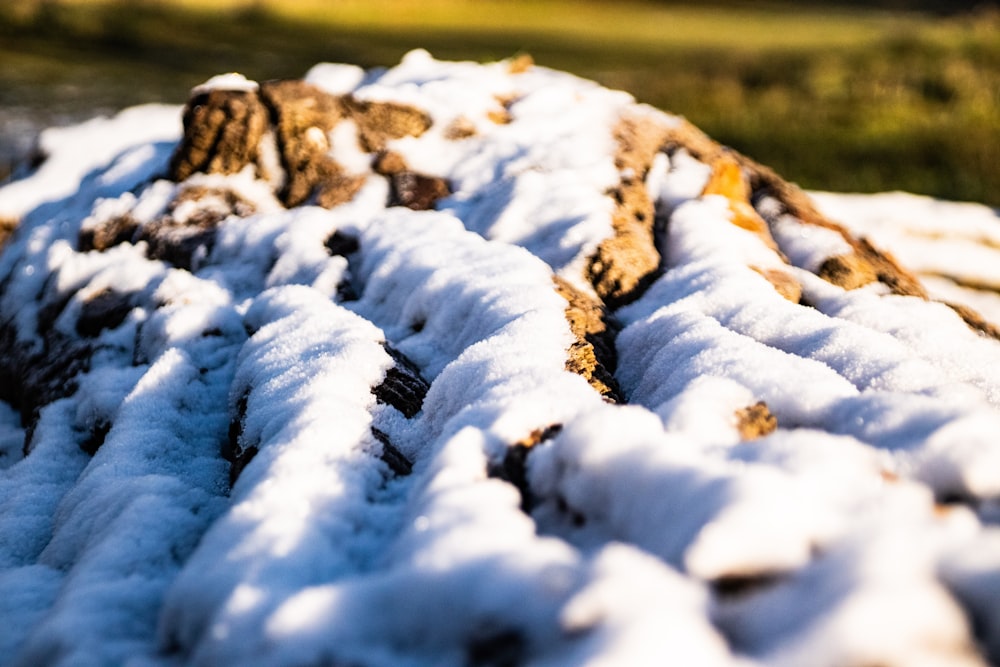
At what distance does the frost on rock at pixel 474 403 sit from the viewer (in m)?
2.42

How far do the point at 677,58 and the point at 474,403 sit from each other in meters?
40.3

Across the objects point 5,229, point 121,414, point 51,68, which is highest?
point 121,414

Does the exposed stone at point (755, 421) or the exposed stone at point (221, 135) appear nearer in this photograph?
the exposed stone at point (755, 421)

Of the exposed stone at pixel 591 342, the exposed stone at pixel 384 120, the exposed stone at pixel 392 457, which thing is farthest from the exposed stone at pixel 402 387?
the exposed stone at pixel 384 120

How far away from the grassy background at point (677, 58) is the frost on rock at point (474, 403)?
8.52m

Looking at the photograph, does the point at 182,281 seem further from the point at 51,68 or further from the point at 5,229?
the point at 51,68

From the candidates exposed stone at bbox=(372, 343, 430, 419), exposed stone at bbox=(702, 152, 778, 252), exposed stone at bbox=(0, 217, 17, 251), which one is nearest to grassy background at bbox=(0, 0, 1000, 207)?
exposed stone at bbox=(702, 152, 778, 252)

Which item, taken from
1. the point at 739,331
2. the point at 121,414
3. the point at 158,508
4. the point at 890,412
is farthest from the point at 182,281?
the point at 890,412

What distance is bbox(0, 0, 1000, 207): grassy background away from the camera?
1527 cm

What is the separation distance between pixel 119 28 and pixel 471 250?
45.0 meters

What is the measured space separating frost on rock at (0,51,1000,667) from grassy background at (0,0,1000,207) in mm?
8522

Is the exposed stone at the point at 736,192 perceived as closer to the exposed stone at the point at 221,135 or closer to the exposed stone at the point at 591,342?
the exposed stone at the point at 591,342

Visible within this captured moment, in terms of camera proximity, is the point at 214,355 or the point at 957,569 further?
the point at 214,355

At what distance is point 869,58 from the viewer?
78.8ft
